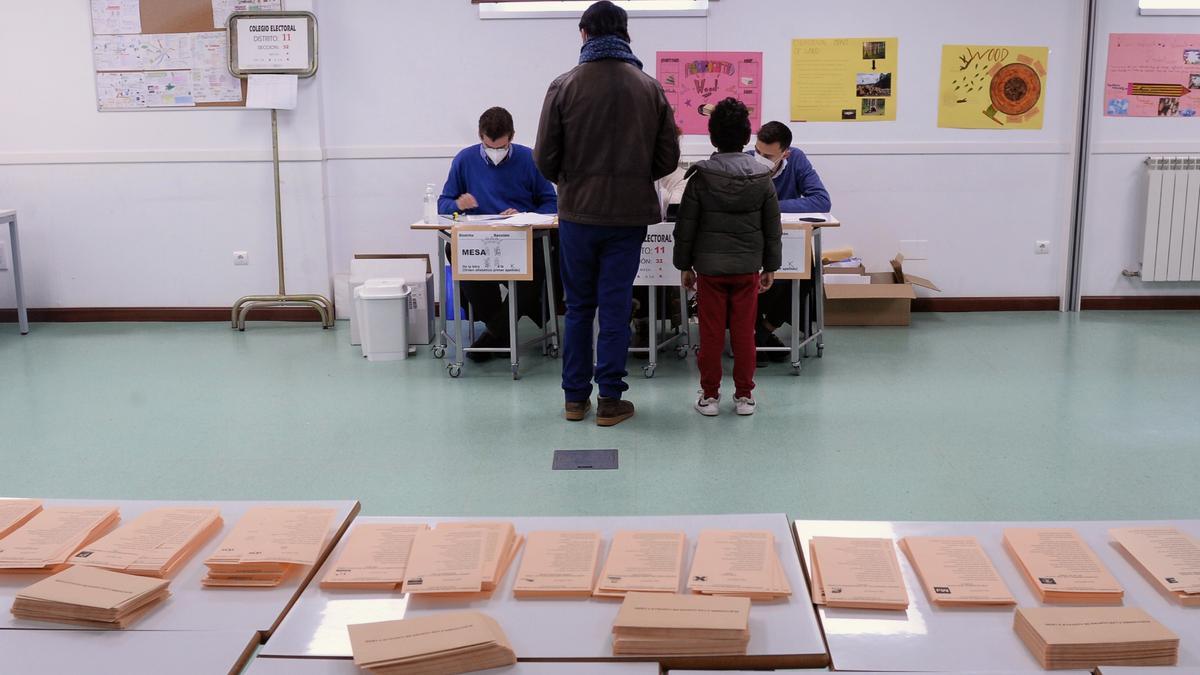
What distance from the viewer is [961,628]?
58.5 inches

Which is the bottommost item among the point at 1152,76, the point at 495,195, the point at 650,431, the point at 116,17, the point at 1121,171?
the point at 650,431

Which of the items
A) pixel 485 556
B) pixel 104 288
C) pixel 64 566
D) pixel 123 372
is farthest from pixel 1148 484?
pixel 104 288

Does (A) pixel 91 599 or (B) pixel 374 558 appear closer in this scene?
(A) pixel 91 599

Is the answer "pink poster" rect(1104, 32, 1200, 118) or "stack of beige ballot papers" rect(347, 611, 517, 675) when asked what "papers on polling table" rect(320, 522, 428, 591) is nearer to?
"stack of beige ballot papers" rect(347, 611, 517, 675)

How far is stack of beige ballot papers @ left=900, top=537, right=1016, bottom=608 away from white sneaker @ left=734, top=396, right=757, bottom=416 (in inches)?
110

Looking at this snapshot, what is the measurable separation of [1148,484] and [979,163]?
334 cm

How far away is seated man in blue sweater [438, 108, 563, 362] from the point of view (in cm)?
559

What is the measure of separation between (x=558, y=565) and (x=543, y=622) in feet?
0.53

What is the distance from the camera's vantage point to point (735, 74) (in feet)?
21.0

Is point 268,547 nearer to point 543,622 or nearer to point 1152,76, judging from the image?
point 543,622

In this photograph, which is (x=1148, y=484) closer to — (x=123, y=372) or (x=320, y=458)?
(x=320, y=458)

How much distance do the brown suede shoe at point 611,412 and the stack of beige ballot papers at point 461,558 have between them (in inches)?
102

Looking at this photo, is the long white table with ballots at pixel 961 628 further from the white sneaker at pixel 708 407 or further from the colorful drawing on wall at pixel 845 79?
the colorful drawing on wall at pixel 845 79

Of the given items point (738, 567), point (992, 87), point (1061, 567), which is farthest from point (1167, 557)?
point (992, 87)
